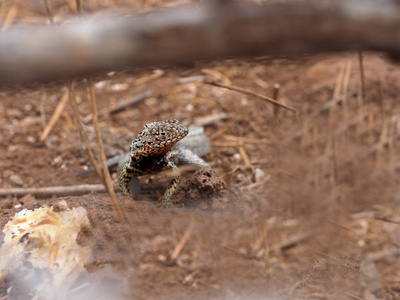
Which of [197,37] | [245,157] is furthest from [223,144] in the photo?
[197,37]

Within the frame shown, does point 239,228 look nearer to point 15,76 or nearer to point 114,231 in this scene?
point 114,231

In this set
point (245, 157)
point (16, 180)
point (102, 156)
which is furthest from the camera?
point (245, 157)

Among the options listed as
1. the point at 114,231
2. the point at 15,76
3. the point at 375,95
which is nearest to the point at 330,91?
the point at 375,95

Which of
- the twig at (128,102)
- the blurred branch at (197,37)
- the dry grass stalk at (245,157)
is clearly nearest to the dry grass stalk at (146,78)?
the twig at (128,102)

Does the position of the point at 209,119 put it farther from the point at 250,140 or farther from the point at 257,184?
the point at 257,184

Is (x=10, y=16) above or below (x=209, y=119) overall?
above
